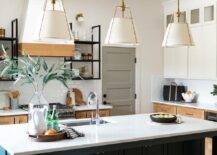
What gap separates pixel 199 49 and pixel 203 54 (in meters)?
0.14

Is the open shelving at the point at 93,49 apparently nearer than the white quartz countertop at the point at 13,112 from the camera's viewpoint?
No

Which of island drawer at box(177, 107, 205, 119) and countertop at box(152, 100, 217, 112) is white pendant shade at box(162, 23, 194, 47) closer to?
countertop at box(152, 100, 217, 112)

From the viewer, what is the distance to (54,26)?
2.73m

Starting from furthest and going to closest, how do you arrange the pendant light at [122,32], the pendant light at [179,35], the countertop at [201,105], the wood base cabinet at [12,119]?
the countertop at [201,105] < the wood base cabinet at [12,119] < the pendant light at [179,35] < the pendant light at [122,32]

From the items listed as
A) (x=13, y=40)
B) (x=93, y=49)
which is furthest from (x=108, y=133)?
(x=93, y=49)

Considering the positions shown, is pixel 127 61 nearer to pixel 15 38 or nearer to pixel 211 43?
pixel 211 43

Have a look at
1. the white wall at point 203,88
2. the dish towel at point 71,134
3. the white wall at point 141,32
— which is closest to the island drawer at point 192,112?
the white wall at point 203,88

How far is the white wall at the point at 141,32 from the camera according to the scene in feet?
20.1

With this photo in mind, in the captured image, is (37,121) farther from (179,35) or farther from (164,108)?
(164,108)

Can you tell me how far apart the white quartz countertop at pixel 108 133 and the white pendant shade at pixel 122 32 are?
0.90 metres

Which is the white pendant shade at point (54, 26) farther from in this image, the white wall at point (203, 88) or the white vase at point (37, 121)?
the white wall at point (203, 88)

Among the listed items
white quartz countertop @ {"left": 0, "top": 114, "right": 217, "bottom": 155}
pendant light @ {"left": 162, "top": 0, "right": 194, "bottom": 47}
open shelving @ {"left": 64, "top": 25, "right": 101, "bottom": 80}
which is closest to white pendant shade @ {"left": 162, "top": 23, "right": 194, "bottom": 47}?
pendant light @ {"left": 162, "top": 0, "right": 194, "bottom": 47}

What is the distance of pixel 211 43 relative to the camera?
5.89 metres

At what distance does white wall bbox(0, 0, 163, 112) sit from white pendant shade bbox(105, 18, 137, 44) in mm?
2942
